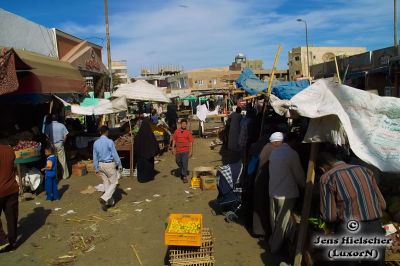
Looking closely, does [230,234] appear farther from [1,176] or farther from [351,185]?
[1,176]

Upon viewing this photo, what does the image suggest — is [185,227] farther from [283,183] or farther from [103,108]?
[103,108]

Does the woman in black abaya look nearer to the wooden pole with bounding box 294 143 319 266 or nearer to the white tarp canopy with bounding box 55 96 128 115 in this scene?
the white tarp canopy with bounding box 55 96 128 115

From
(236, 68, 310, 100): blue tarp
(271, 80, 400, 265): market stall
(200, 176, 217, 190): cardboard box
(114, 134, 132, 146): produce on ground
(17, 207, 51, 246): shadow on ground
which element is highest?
(236, 68, 310, 100): blue tarp

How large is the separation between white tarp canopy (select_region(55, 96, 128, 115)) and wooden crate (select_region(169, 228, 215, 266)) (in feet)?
28.5

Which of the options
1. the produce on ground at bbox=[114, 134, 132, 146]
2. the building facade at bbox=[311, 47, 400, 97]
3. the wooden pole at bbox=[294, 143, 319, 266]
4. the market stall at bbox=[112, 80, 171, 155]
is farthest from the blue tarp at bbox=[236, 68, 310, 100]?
the building facade at bbox=[311, 47, 400, 97]

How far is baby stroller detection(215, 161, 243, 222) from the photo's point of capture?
292 inches

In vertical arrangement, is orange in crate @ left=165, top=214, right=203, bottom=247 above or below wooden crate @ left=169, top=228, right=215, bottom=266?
above

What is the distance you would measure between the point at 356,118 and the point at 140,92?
10.1 metres

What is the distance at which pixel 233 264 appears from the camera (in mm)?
5766

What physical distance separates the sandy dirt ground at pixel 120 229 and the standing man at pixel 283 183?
0.51m

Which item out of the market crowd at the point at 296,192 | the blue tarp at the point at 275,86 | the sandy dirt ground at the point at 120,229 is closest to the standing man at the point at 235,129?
the blue tarp at the point at 275,86

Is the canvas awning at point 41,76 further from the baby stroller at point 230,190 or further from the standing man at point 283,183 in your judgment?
the standing man at point 283,183

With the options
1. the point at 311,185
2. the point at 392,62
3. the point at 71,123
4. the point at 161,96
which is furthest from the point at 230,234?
the point at 392,62

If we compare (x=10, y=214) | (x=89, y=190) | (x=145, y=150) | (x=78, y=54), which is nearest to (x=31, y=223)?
(x=10, y=214)
